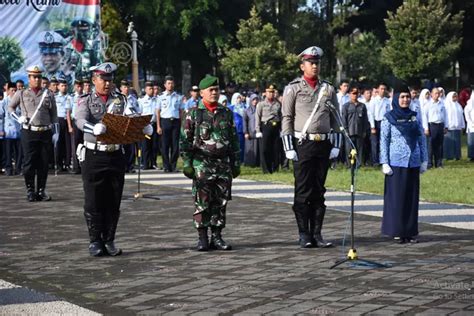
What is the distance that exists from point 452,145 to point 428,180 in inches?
303

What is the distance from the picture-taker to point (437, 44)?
161 ft

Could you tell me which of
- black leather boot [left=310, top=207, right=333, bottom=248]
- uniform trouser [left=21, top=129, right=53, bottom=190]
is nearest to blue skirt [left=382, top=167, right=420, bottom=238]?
black leather boot [left=310, top=207, right=333, bottom=248]

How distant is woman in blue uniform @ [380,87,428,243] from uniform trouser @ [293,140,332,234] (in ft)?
2.89

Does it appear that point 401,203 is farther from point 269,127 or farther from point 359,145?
point 359,145

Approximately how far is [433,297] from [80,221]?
7.04m

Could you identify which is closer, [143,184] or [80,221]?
[80,221]

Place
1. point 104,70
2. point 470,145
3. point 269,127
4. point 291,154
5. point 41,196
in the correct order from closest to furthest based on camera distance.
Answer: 1. point 104,70
2. point 291,154
3. point 41,196
4. point 269,127
5. point 470,145

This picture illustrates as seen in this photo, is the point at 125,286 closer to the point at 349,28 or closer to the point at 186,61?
the point at 186,61

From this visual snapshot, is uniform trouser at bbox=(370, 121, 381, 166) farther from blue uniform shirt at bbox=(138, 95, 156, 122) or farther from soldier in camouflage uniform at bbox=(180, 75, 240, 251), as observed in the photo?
soldier in camouflage uniform at bbox=(180, 75, 240, 251)

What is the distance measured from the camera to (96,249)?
12164mm

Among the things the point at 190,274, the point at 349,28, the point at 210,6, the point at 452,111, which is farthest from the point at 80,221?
the point at 349,28

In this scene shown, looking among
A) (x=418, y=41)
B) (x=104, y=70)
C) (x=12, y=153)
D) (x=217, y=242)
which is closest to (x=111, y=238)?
(x=217, y=242)

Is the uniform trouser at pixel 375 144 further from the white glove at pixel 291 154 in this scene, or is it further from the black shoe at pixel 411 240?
the white glove at pixel 291 154

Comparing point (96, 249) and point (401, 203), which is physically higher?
point (401, 203)
